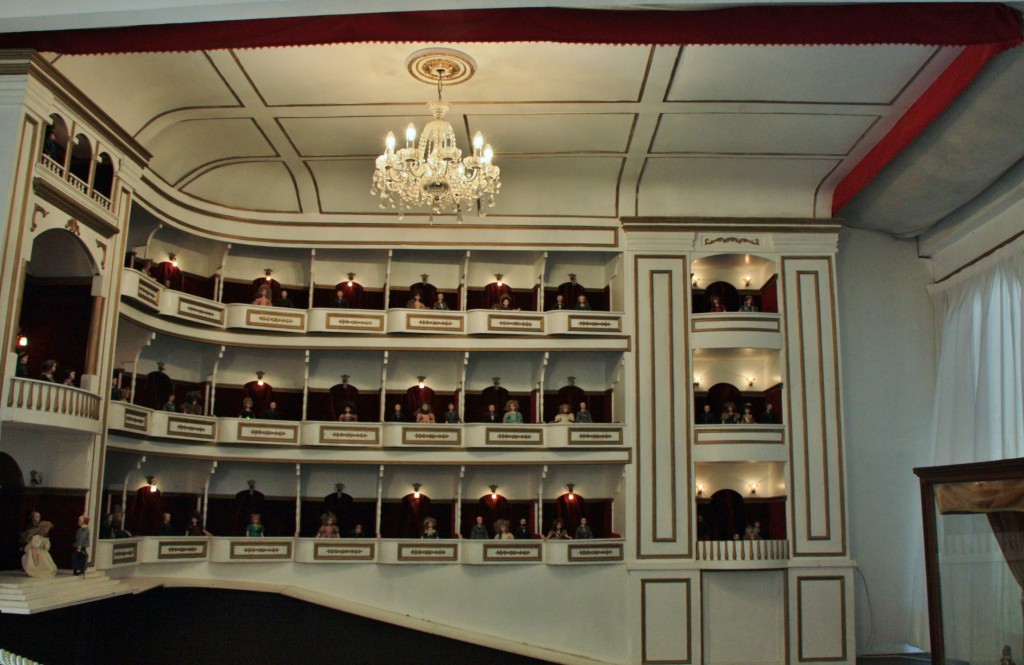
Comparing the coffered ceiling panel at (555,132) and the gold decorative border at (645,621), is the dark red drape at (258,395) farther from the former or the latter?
the gold decorative border at (645,621)

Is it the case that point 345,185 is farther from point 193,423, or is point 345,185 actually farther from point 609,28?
point 609,28

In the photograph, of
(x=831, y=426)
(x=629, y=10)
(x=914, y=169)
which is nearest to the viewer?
(x=629, y=10)

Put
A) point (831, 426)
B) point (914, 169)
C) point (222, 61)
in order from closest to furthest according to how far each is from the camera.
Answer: point (222, 61), point (914, 169), point (831, 426)

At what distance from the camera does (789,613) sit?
17.2m

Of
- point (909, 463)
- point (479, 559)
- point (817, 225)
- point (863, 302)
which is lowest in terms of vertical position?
point (479, 559)

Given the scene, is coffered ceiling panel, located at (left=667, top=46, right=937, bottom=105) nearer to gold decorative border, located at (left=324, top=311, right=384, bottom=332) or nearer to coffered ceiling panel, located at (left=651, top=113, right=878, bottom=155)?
coffered ceiling panel, located at (left=651, top=113, right=878, bottom=155)

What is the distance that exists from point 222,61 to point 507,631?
11.4 meters

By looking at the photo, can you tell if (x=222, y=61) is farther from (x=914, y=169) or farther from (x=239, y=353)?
(x=914, y=169)

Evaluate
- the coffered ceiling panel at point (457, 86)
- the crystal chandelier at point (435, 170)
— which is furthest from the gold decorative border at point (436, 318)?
the crystal chandelier at point (435, 170)

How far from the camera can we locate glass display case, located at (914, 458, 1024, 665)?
11312mm

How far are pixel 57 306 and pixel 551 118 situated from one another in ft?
29.4

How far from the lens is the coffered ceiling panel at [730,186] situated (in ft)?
57.5

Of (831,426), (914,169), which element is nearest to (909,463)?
(831,426)

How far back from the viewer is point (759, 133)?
16219 millimetres
